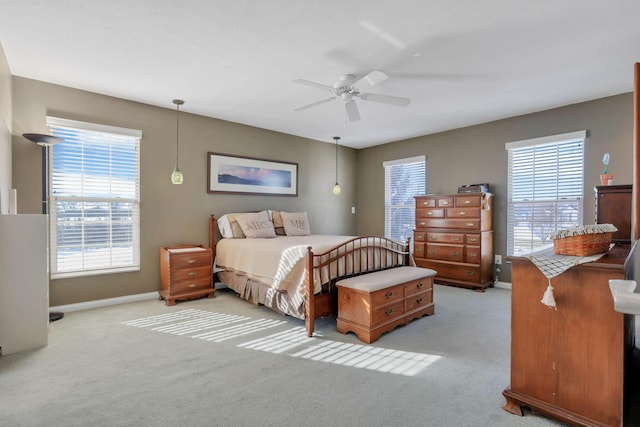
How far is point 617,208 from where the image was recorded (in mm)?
2492

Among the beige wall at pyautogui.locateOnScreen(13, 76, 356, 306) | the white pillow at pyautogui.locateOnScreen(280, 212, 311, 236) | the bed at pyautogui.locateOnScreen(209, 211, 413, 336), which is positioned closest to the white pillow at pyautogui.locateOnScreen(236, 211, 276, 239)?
the bed at pyautogui.locateOnScreen(209, 211, 413, 336)

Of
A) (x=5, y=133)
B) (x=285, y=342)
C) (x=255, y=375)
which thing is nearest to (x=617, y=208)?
(x=285, y=342)

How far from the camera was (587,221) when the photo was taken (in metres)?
4.09

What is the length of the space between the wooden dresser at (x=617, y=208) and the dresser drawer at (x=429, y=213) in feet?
8.21

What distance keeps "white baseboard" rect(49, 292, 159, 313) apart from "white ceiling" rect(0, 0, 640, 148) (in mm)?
2505

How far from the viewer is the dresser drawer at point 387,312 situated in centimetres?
286

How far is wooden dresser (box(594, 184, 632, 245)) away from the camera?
2.44 metres

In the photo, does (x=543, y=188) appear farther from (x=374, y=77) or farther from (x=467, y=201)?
(x=374, y=77)

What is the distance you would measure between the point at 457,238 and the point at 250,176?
3390 millimetres

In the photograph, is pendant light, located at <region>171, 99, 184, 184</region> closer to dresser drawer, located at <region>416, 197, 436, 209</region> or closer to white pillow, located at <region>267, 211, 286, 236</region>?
white pillow, located at <region>267, 211, 286, 236</region>

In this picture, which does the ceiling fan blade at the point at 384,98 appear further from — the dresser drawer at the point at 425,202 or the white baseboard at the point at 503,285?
the white baseboard at the point at 503,285

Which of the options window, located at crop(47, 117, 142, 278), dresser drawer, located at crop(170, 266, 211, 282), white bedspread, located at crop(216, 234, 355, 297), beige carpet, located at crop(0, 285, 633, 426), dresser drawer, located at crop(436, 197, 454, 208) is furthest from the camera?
dresser drawer, located at crop(436, 197, 454, 208)

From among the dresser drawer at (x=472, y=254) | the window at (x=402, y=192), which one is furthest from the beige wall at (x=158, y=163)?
the dresser drawer at (x=472, y=254)

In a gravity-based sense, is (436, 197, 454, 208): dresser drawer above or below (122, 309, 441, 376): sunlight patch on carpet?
above
